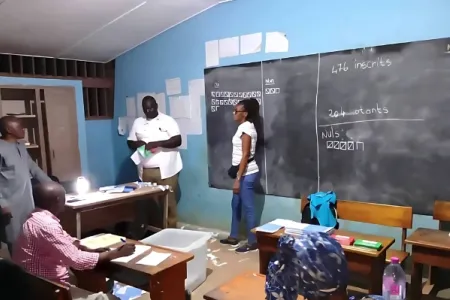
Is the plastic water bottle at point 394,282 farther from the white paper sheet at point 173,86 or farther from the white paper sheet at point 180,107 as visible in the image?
the white paper sheet at point 173,86

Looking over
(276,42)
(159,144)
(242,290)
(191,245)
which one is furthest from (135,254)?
(276,42)

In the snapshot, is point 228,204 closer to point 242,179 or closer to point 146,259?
point 242,179

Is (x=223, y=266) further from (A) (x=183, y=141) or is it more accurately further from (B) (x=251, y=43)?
(B) (x=251, y=43)

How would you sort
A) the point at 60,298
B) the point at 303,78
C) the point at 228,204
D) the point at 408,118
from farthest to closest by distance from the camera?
the point at 228,204 → the point at 303,78 → the point at 408,118 → the point at 60,298

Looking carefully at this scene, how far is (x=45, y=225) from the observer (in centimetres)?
197

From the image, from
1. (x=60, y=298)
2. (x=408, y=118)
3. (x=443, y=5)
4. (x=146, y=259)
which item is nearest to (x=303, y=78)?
(x=408, y=118)

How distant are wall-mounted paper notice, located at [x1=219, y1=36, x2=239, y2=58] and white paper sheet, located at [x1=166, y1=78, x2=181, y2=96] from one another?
669mm

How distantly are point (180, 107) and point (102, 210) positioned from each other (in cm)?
148

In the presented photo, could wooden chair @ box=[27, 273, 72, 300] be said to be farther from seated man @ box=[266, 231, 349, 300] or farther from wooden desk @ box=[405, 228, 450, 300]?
wooden desk @ box=[405, 228, 450, 300]

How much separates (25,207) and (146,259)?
163 centimetres

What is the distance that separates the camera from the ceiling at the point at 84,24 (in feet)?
11.8

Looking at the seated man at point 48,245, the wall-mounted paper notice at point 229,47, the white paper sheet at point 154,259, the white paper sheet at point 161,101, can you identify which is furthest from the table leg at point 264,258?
the white paper sheet at point 161,101

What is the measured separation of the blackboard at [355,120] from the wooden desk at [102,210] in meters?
1.11

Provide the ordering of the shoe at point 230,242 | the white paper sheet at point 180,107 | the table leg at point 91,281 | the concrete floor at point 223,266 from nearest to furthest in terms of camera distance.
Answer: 1. the table leg at point 91,281
2. the concrete floor at point 223,266
3. the shoe at point 230,242
4. the white paper sheet at point 180,107
